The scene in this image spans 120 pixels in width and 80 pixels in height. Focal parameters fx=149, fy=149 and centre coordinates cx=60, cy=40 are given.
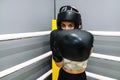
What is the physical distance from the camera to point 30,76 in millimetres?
1214

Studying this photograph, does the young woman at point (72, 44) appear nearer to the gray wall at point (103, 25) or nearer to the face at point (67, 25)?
the face at point (67, 25)

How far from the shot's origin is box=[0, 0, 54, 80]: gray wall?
3.16 feet

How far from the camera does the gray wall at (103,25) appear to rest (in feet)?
3.94

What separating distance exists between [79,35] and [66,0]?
835 millimetres

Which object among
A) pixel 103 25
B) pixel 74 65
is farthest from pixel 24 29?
pixel 103 25

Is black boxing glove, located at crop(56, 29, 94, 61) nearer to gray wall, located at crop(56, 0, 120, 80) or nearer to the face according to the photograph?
the face

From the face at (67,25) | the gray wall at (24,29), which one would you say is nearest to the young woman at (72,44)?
the face at (67,25)

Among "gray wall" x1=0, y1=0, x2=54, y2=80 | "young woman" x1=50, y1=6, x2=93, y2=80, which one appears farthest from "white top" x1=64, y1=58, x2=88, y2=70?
"gray wall" x1=0, y1=0, x2=54, y2=80

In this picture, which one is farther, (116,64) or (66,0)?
(66,0)

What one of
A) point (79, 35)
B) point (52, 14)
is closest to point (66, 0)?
point (52, 14)

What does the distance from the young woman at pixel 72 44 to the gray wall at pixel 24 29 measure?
12.7 inches

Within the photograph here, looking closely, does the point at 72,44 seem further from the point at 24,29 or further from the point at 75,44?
the point at 24,29

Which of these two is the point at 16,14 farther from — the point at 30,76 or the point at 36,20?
the point at 30,76

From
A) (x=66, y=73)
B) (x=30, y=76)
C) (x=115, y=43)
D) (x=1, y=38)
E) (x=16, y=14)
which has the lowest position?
(x=30, y=76)
